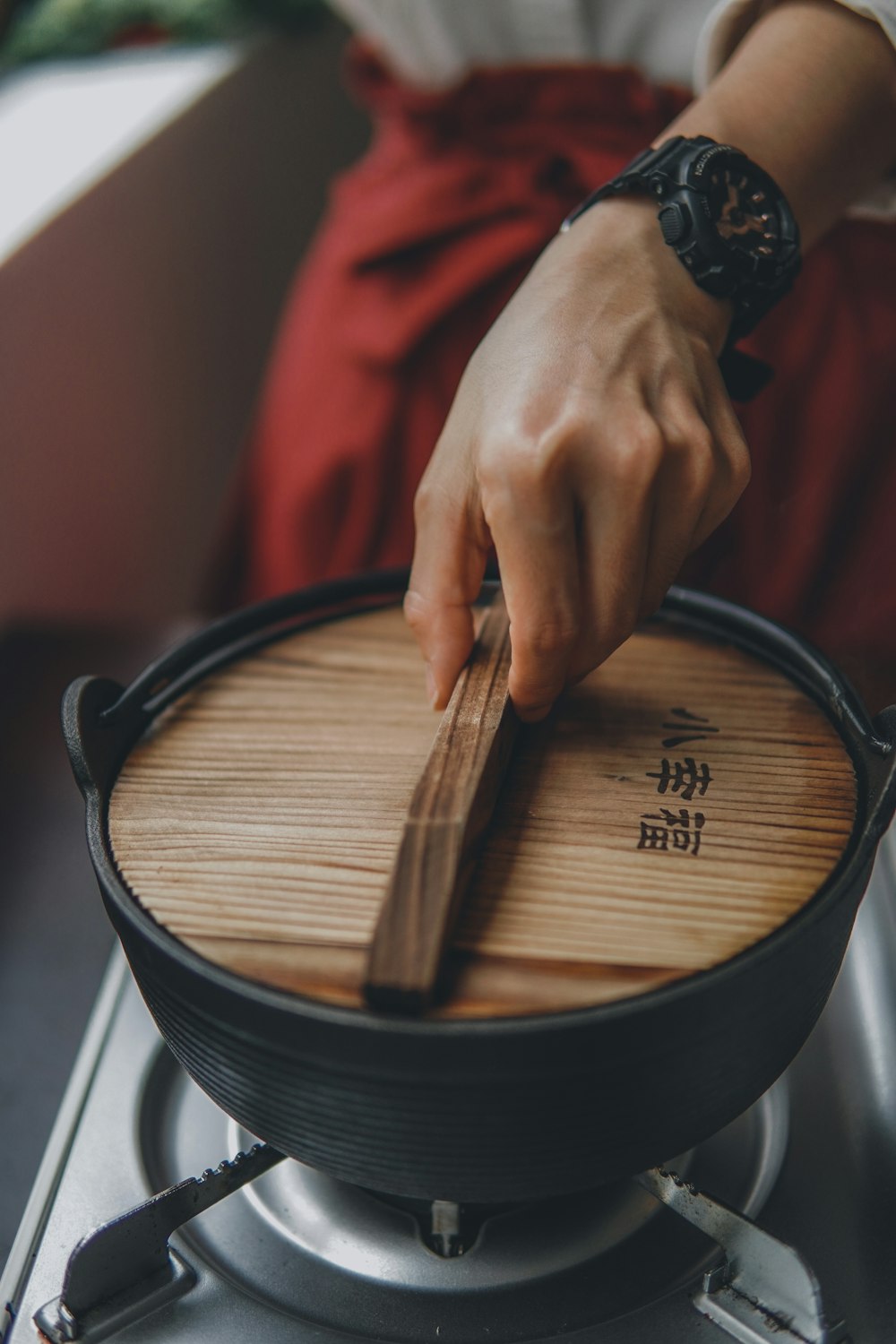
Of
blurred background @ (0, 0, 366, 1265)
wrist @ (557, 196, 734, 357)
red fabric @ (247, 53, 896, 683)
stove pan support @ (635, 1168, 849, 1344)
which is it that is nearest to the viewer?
stove pan support @ (635, 1168, 849, 1344)

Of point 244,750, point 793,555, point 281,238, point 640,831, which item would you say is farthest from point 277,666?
point 281,238

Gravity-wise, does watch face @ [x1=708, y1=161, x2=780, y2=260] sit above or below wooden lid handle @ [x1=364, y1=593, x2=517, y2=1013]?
above

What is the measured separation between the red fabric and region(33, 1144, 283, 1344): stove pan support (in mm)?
654

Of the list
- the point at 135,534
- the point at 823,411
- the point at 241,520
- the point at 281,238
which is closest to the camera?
the point at 823,411

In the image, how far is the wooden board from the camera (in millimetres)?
490

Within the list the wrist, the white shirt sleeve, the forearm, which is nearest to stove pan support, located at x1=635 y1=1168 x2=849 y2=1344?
the wrist

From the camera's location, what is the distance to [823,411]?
1.08 meters

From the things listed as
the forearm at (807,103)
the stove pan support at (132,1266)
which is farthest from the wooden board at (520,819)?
the forearm at (807,103)

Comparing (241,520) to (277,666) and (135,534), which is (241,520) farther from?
(277,666)

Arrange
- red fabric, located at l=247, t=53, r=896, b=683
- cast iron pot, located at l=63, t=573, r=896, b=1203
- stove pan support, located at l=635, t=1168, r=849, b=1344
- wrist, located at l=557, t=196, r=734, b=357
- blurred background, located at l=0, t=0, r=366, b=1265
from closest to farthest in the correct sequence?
cast iron pot, located at l=63, t=573, r=896, b=1203
stove pan support, located at l=635, t=1168, r=849, b=1344
wrist, located at l=557, t=196, r=734, b=357
blurred background, located at l=0, t=0, r=366, b=1265
red fabric, located at l=247, t=53, r=896, b=683

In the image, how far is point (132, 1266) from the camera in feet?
1.90

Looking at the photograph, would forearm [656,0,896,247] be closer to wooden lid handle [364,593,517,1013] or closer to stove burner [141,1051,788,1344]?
wooden lid handle [364,593,517,1013]

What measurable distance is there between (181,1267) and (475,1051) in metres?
0.29

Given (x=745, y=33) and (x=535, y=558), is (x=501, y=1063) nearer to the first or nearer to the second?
(x=535, y=558)
